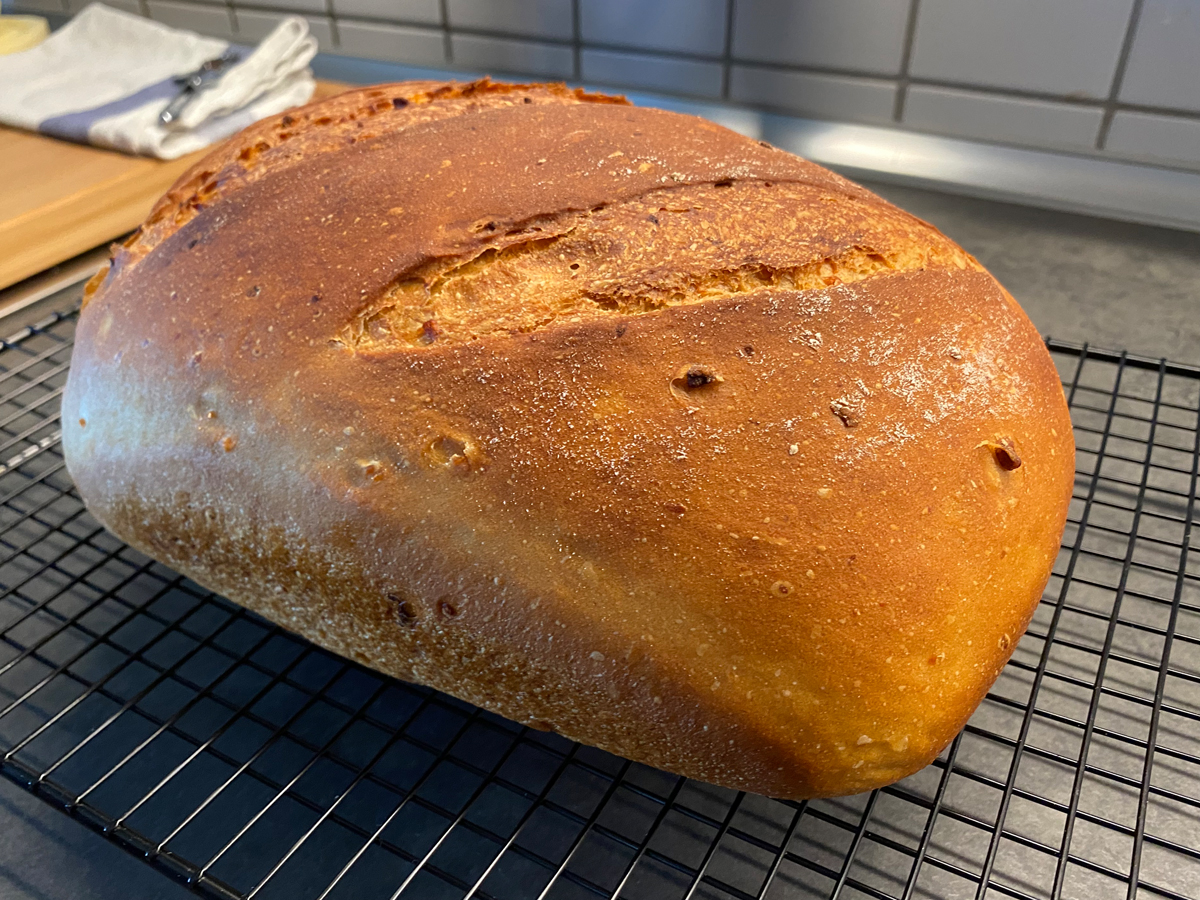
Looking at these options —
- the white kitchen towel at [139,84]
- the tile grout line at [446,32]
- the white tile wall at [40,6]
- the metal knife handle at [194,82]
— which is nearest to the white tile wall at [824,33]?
the tile grout line at [446,32]

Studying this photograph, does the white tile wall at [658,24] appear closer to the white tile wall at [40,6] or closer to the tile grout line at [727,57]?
the tile grout line at [727,57]

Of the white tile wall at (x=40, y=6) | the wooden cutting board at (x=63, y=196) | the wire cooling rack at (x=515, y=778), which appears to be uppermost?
the white tile wall at (x=40, y=6)

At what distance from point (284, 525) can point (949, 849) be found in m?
0.54

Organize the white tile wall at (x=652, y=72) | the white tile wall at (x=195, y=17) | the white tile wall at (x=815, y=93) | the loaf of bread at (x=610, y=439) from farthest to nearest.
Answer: the white tile wall at (x=195, y=17) < the white tile wall at (x=652, y=72) < the white tile wall at (x=815, y=93) < the loaf of bread at (x=610, y=439)

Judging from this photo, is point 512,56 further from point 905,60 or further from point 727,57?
point 905,60

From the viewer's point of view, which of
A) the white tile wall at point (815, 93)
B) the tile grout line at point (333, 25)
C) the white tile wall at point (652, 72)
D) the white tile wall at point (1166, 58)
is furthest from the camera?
the tile grout line at point (333, 25)

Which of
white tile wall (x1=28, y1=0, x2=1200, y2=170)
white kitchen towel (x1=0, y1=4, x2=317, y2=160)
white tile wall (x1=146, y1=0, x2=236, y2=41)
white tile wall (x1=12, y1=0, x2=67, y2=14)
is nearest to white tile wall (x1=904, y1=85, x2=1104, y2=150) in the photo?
white tile wall (x1=28, y1=0, x2=1200, y2=170)

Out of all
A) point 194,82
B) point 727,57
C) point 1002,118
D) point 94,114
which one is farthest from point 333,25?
point 1002,118

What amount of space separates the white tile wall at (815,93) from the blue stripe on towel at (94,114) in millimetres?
977

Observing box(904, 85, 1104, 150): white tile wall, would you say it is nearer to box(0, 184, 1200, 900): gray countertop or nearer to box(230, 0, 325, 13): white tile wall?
box(0, 184, 1200, 900): gray countertop

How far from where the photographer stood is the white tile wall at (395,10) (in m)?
1.66

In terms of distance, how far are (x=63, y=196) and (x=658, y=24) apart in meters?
0.96

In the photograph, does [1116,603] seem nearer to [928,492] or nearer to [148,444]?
[928,492]

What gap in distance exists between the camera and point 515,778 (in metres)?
0.71
